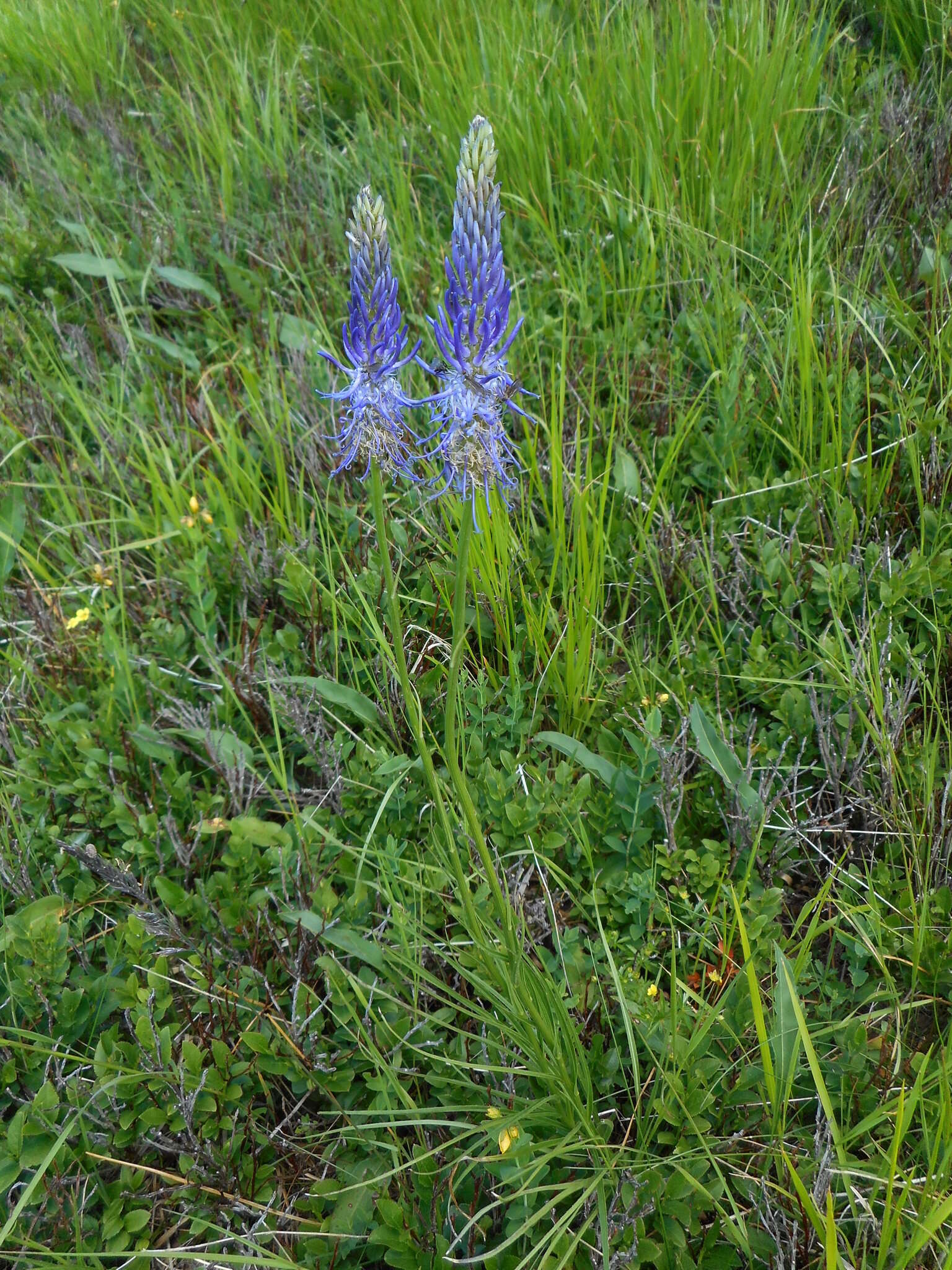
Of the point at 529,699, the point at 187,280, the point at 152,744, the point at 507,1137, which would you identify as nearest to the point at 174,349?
the point at 187,280

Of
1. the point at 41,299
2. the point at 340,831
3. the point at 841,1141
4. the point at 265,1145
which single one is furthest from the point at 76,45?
the point at 841,1141

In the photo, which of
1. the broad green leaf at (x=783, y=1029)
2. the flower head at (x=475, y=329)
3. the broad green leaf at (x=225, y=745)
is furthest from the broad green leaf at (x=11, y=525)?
the broad green leaf at (x=783, y=1029)

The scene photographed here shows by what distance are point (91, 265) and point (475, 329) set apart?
2.75 metres

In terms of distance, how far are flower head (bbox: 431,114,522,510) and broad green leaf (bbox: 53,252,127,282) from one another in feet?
8.47

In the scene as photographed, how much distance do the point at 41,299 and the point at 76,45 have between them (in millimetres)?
1886

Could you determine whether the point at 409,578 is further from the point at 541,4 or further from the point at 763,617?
the point at 541,4

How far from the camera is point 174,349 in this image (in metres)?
3.09

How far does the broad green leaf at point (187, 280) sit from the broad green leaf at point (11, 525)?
39.6 inches

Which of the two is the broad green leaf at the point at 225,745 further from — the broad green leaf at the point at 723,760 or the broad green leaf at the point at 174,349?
the broad green leaf at the point at 174,349

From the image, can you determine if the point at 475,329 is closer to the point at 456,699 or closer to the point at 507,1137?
the point at 456,699

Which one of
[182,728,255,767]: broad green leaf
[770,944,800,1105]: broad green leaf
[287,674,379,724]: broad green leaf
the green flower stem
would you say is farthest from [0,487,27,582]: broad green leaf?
[770,944,800,1105]: broad green leaf

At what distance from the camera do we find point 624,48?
A: 315cm

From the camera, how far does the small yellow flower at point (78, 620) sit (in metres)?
2.38

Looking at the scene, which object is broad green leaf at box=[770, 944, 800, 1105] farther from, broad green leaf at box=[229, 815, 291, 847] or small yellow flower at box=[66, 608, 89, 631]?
small yellow flower at box=[66, 608, 89, 631]
